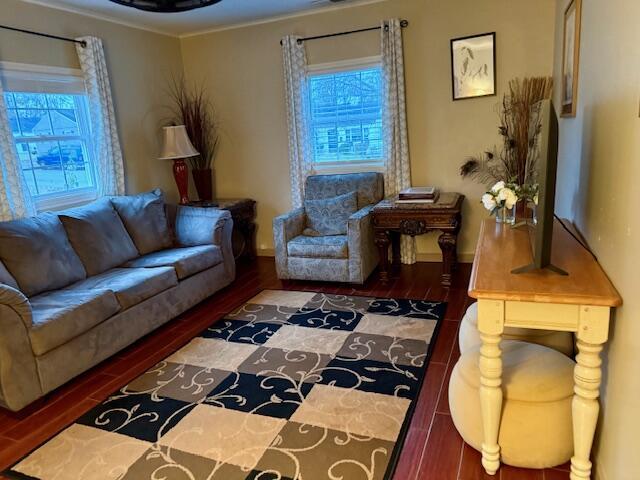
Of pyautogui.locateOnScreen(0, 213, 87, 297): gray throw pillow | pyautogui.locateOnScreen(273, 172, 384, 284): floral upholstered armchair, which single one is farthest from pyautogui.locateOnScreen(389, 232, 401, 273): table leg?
pyautogui.locateOnScreen(0, 213, 87, 297): gray throw pillow

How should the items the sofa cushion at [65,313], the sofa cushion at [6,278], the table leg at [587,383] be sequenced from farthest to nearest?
the sofa cushion at [6,278]
the sofa cushion at [65,313]
the table leg at [587,383]

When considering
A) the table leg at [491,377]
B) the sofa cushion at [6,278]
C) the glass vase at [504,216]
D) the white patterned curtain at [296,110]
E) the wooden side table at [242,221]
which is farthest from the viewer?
the wooden side table at [242,221]

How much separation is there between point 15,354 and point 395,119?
11.2 feet

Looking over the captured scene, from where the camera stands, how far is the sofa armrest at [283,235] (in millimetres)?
3953

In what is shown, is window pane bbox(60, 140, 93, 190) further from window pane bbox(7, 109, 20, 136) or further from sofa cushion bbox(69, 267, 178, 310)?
sofa cushion bbox(69, 267, 178, 310)

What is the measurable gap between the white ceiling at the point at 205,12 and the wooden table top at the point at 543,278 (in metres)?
3.06

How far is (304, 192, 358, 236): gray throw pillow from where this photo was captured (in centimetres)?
412

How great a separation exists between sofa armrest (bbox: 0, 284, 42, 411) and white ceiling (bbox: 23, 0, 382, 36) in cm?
255

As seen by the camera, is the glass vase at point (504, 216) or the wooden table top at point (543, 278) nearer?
the wooden table top at point (543, 278)

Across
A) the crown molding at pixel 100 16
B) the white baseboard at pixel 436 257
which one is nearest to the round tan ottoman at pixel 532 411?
the white baseboard at pixel 436 257

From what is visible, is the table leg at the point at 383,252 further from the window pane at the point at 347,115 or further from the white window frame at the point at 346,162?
the window pane at the point at 347,115

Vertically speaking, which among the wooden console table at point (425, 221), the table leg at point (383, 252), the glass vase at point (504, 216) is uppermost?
the glass vase at point (504, 216)

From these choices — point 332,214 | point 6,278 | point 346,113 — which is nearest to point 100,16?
point 346,113

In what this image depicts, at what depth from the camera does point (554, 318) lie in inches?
59.2
